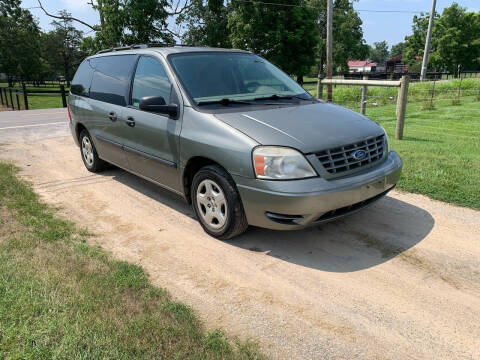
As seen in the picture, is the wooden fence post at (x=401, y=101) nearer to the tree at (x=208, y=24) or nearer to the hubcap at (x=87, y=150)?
the hubcap at (x=87, y=150)

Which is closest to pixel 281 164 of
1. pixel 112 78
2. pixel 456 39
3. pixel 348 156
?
pixel 348 156

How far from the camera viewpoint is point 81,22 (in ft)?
119

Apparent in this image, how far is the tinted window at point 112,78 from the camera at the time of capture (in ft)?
16.4

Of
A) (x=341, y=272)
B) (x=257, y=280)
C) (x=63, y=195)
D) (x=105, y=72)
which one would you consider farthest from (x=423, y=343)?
(x=105, y=72)

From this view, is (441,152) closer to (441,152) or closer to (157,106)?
(441,152)

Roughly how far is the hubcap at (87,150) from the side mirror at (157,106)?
2.64m

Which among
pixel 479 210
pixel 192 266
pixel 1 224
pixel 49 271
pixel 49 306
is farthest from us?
pixel 479 210

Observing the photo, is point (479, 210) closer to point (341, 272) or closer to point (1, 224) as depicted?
point (341, 272)

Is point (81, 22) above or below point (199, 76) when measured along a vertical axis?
above

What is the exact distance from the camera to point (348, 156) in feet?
11.6

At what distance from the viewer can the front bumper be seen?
10.7 ft

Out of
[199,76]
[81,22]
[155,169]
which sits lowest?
[155,169]

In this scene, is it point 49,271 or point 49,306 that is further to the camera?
point 49,271

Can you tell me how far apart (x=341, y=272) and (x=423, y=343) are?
0.93 meters
